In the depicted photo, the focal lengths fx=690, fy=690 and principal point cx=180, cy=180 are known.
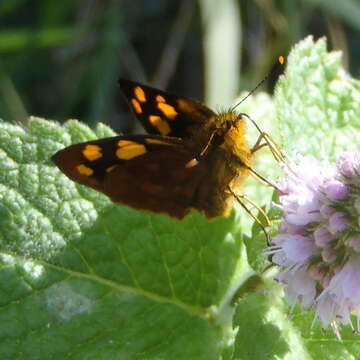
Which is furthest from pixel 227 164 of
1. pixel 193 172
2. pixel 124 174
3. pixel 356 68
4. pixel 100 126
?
pixel 356 68

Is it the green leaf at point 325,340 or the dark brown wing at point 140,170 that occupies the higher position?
the dark brown wing at point 140,170

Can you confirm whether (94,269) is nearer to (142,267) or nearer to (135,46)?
(142,267)

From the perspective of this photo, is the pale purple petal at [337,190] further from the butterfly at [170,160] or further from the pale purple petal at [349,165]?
the butterfly at [170,160]

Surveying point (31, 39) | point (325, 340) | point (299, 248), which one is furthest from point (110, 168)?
point (31, 39)

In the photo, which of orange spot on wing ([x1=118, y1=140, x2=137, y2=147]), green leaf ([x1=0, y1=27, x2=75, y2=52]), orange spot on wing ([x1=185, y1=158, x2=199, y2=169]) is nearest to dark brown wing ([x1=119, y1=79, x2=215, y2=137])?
orange spot on wing ([x1=185, y1=158, x2=199, y2=169])

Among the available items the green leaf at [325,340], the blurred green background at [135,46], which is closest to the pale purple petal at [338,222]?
the green leaf at [325,340]

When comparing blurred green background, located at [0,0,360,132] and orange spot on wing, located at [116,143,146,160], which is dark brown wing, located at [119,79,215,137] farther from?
blurred green background, located at [0,0,360,132]
